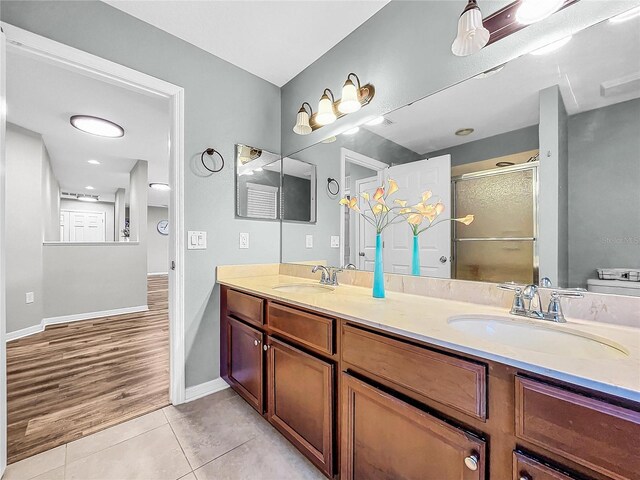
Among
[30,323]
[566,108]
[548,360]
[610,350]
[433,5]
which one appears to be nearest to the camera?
[548,360]

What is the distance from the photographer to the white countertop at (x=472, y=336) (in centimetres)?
59

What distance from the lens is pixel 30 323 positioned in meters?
3.33

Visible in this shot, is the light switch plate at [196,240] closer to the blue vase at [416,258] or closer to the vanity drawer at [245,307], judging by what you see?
the vanity drawer at [245,307]

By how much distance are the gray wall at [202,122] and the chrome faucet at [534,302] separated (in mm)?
1783

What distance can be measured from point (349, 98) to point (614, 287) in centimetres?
152

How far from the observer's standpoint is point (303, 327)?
128cm

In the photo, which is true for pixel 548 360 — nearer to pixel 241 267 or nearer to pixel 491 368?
pixel 491 368

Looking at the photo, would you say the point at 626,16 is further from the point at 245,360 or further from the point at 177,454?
the point at 177,454

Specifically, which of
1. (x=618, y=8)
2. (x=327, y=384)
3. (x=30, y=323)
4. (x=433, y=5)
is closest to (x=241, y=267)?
(x=327, y=384)

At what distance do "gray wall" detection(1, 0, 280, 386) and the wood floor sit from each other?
1.63 ft

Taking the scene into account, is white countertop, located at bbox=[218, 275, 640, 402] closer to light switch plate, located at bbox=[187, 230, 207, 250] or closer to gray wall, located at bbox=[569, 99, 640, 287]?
gray wall, located at bbox=[569, 99, 640, 287]

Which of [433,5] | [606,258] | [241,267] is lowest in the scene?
[241,267]

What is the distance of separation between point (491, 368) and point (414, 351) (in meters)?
0.21

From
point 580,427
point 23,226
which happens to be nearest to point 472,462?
point 580,427
